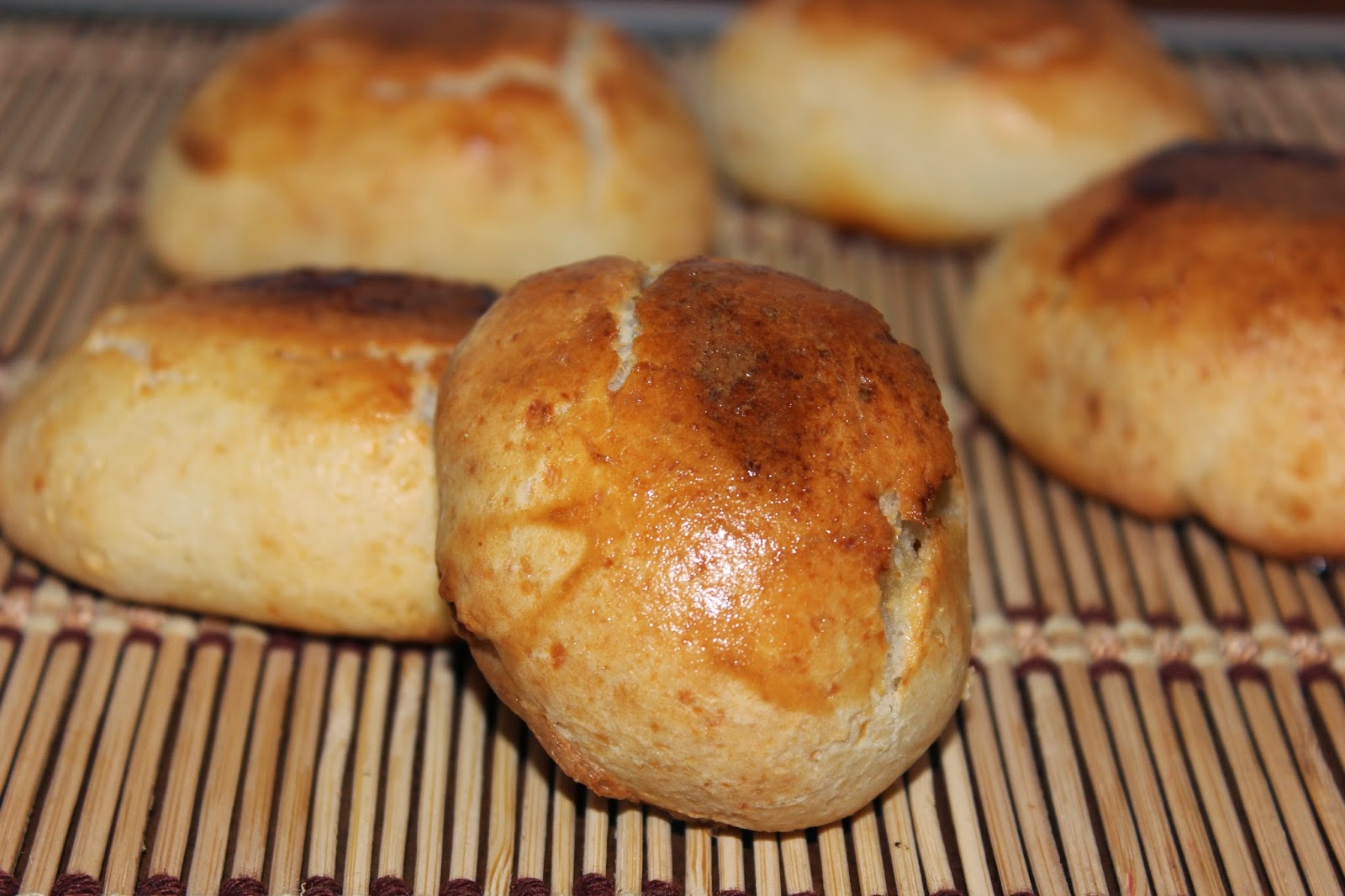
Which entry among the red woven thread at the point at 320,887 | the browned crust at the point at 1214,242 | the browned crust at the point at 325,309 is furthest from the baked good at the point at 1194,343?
the red woven thread at the point at 320,887

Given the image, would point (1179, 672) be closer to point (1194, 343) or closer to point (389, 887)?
point (1194, 343)

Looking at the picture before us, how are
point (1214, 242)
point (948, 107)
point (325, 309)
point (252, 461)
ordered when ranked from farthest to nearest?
point (948, 107) → point (1214, 242) → point (325, 309) → point (252, 461)

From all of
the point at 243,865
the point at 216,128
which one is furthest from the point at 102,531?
the point at 216,128

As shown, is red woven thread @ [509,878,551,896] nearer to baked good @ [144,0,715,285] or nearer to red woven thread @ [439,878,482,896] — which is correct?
red woven thread @ [439,878,482,896]

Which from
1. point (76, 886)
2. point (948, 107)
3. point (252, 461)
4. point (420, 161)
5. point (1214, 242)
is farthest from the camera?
point (948, 107)

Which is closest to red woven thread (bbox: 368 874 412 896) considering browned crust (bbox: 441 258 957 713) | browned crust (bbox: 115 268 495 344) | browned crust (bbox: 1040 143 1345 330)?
browned crust (bbox: 441 258 957 713)

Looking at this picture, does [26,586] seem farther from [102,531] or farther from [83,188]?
[83,188]

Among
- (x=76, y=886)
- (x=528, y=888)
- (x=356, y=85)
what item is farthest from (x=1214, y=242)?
(x=76, y=886)
